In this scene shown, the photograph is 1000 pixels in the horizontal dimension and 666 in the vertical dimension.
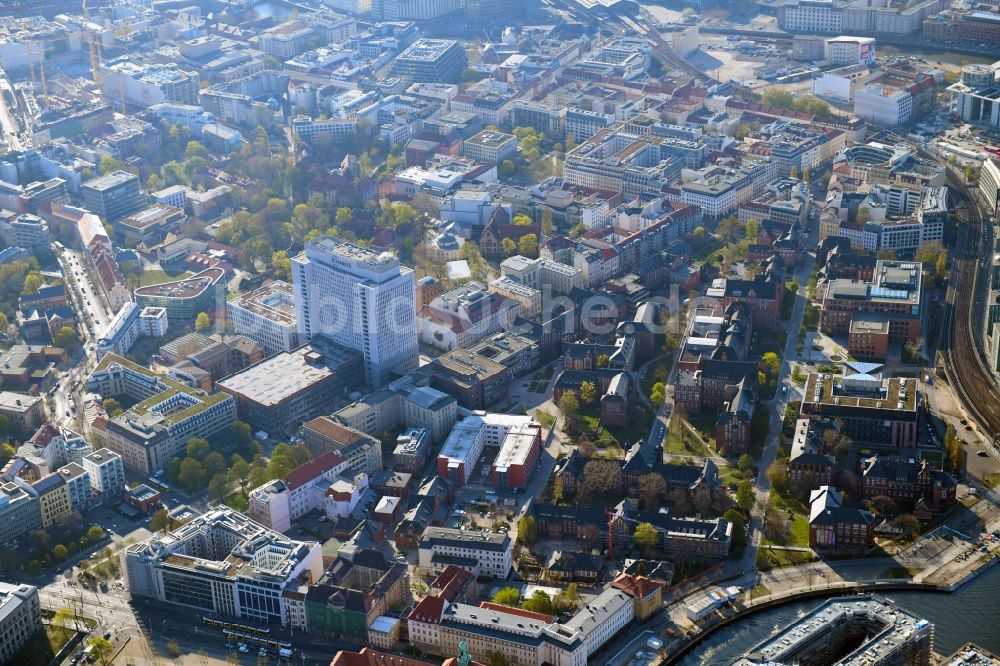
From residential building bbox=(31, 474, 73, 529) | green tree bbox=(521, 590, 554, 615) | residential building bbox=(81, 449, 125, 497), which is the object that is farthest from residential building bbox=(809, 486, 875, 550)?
residential building bbox=(31, 474, 73, 529)

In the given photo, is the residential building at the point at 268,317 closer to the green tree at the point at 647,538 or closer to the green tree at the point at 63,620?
the green tree at the point at 63,620

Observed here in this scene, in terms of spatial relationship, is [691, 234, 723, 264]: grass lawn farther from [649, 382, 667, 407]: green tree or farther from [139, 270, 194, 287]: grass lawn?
[139, 270, 194, 287]: grass lawn

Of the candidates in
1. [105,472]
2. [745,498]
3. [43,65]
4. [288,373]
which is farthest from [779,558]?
[43,65]

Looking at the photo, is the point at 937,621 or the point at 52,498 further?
the point at 52,498

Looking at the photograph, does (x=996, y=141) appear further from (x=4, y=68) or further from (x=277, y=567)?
(x=4, y=68)

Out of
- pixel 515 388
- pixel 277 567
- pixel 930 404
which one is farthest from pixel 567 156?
pixel 277 567

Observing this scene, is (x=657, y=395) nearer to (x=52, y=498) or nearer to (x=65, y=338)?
(x=52, y=498)

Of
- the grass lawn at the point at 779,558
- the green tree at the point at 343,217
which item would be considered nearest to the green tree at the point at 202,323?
the green tree at the point at 343,217
